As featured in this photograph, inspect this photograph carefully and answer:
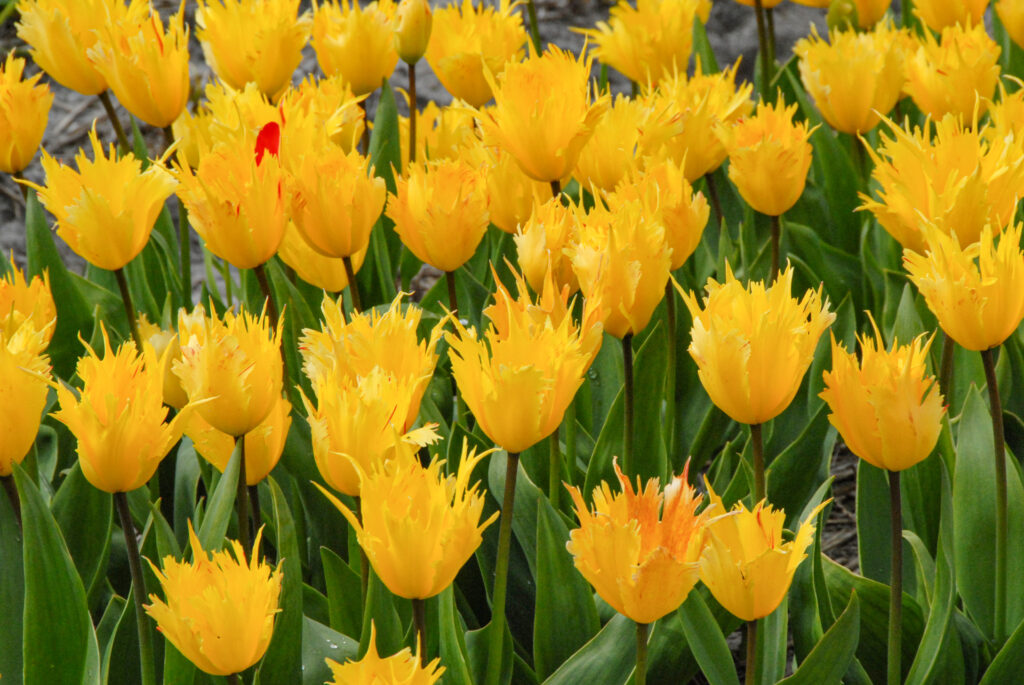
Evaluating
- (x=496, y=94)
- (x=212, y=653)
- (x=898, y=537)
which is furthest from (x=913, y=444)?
(x=496, y=94)

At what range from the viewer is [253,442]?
4.02 ft

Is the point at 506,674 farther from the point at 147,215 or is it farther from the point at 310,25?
the point at 310,25

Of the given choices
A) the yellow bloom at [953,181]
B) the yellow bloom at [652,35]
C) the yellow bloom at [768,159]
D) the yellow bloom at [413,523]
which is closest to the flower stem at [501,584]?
the yellow bloom at [413,523]

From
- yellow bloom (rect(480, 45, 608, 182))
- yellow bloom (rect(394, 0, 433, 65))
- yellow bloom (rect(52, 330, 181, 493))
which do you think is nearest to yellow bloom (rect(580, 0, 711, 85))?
yellow bloom (rect(394, 0, 433, 65))

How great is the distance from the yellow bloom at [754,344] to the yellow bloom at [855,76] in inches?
38.1

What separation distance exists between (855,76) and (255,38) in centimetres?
97

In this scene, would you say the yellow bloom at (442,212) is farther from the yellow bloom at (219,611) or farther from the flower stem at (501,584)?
the yellow bloom at (219,611)

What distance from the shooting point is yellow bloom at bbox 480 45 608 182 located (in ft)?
4.64

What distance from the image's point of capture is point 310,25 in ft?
6.29

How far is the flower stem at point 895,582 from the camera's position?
104 cm

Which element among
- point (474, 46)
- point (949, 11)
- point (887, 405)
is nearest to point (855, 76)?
point (949, 11)

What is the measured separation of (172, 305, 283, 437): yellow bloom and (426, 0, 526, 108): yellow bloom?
94 centimetres

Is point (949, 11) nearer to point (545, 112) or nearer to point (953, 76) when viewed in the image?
point (953, 76)

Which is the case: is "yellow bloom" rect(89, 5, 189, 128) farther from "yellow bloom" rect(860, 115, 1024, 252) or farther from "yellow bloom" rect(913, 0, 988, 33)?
"yellow bloom" rect(913, 0, 988, 33)
